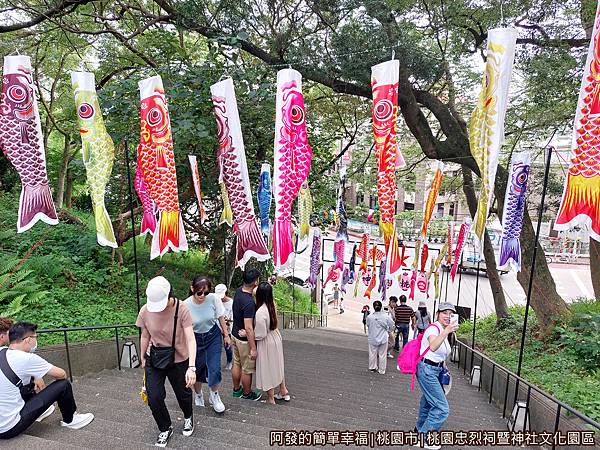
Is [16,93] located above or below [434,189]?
above

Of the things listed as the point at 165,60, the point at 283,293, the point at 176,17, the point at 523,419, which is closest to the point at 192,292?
the point at 523,419

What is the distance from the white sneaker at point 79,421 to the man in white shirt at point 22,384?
0.23 m

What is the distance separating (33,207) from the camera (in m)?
4.89

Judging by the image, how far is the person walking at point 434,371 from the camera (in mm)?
3363

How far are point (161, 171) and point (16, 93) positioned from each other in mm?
1872

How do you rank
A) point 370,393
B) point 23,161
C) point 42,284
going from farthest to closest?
1. point 42,284
2. point 370,393
3. point 23,161

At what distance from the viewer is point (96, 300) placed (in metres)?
6.82

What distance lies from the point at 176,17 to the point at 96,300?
541 cm

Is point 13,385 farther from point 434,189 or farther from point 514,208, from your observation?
point 434,189

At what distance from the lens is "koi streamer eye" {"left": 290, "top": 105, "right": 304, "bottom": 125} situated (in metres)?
4.66

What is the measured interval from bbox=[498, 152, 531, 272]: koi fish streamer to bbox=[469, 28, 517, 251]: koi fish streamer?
1.61 meters

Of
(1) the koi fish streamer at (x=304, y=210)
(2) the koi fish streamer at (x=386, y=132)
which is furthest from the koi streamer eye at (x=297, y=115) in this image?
(1) the koi fish streamer at (x=304, y=210)

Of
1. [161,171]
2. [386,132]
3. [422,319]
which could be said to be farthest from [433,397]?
[422,319]

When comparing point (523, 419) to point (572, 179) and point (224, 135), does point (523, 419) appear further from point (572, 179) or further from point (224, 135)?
point (224, 135)
